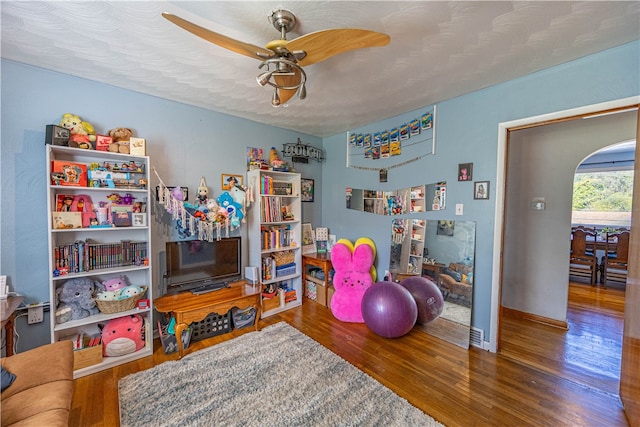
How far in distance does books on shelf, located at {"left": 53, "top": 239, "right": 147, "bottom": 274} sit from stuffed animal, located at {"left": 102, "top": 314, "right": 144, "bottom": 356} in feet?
1.61

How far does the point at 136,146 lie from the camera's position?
86.1 inches

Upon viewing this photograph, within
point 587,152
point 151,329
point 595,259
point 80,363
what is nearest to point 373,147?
point 587,152

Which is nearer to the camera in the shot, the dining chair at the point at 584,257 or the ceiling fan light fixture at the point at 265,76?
the ceiling fan light fixture at the point at 265,76

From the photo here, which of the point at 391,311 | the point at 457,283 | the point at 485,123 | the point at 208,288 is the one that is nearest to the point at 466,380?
the point at 391,311

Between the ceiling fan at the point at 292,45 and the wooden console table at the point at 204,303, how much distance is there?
75.9 inches

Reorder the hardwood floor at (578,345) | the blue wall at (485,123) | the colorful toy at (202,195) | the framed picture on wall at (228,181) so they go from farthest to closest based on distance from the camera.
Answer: the framed picture on wall at (228,181) < the colorful toy at (202,195) < the hardwood floor at (578,345) < the blue wall at (485,123)

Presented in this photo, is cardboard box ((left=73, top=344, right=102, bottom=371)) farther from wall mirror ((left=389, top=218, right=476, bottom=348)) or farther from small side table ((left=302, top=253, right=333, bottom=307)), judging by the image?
wall mirror ((left=389, top=218, right=476, bottom=348))

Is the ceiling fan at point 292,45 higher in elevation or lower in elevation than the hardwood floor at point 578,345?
higher

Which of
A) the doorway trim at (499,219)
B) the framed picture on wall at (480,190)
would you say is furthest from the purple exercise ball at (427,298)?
the framed picture on wall at (480,190)

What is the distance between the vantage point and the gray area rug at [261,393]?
1.57 meters

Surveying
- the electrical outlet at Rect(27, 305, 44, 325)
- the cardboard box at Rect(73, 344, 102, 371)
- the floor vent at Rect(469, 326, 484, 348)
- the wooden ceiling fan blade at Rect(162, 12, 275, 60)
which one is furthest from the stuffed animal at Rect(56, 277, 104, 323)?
the floor vent at Rect(469, 326, 484, 348)

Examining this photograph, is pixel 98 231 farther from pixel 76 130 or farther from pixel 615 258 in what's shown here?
pixel 615 258

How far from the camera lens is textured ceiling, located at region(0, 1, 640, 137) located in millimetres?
1388

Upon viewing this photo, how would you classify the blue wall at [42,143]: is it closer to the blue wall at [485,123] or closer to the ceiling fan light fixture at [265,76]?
the ceiling fan light fixture at [265,76]
